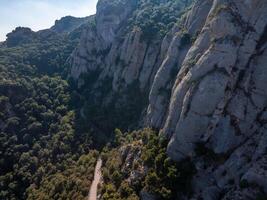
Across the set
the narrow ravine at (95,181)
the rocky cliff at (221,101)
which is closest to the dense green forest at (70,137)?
the narrow ravine at (95,181)

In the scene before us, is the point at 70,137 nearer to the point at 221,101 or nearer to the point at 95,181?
the point at 95,181

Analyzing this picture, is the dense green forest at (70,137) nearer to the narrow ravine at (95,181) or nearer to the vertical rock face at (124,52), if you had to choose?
the vertical rock face at (124,52)

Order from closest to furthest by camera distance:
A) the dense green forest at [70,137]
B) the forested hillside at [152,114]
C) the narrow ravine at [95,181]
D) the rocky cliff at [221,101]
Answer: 1. the rocky cliff at [221,101]
2. the forested hillside at [152,114]
3. the dense green forest at [70,137]
4. the narrow ravine at [95,181]

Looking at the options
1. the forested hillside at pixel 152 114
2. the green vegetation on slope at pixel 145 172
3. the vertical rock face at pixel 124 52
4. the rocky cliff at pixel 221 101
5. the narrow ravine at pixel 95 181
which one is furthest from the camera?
the vertical rock face at pixel 124 52

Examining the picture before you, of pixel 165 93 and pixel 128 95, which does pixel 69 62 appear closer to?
pixel 128 95

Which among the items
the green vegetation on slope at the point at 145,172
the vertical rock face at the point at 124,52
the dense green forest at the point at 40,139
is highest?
the vertical rock face at the point at 124,52

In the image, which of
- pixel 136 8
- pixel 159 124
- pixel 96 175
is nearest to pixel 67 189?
pixel 96 175

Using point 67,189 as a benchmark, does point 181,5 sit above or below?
above

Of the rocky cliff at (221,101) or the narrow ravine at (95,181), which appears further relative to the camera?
the narrow ravine at (95,181)

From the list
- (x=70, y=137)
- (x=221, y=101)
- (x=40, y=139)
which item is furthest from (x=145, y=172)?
(x=40, y=139)

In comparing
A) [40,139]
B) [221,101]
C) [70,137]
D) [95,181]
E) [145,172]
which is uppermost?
[221,101]

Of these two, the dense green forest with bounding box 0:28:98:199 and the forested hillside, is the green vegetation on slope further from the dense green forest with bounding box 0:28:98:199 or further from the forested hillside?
the dense green forest with bounding box 0:28:98:199
